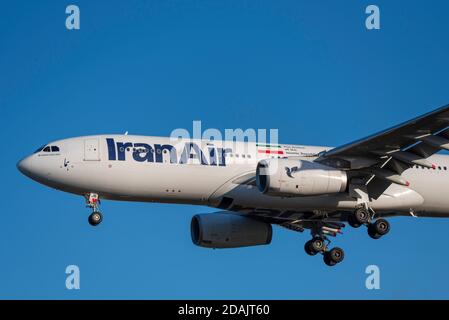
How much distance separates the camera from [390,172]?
42.6m

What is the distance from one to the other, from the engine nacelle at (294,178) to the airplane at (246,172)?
41mm

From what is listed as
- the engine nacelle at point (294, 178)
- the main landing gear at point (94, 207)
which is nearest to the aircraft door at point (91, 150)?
the main landing gear at point (94, 207)

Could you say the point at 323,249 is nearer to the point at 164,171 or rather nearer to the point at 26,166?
the point at 164,171

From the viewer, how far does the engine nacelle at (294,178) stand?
4003cm

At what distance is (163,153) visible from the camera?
1647 inches

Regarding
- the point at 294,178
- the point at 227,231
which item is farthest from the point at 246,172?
the point at 227,231

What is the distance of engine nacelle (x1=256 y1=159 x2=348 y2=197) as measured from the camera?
131ft

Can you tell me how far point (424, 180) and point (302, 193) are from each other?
719cm

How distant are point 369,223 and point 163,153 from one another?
9.45 meters

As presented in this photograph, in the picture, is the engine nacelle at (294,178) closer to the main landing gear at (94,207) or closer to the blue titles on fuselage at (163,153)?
the blue titles on fuselage at (163,153)

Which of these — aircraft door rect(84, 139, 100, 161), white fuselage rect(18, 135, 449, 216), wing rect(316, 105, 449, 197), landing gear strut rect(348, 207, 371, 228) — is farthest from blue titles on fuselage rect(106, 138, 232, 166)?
landing gear strut rect(348, 207, 371, 228)

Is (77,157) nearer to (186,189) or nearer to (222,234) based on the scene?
(186,189)

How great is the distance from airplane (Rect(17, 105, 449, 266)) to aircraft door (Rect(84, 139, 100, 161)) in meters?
0.04

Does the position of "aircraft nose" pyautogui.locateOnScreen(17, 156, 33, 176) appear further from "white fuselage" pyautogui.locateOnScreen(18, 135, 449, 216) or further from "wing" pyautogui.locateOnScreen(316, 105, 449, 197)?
"wing" pyautogui.locateOnScreen(316, 105, 449, 197)
